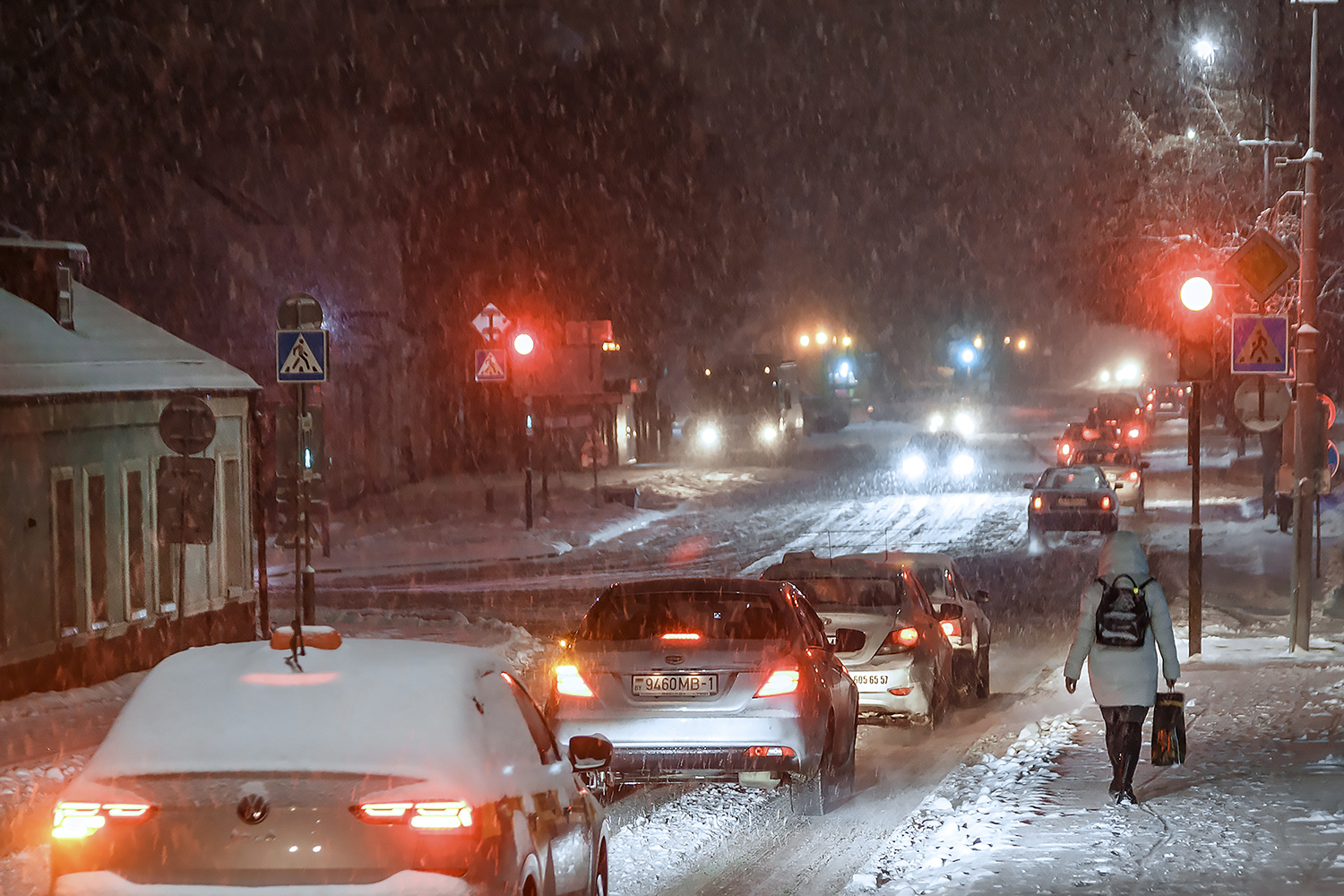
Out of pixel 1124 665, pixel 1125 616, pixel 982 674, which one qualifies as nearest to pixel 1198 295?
pixel 982 674

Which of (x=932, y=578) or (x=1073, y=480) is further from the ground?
(x=932, y=578)

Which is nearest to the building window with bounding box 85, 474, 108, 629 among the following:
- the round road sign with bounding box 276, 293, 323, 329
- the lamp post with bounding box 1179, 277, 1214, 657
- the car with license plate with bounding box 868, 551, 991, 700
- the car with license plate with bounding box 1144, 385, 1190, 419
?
the round road sign with bounding box 276, 293, 323, 329

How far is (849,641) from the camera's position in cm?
Answer: 1159

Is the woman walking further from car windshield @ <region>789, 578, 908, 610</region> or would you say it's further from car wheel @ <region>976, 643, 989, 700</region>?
car wheel @ <region>976, 643, 989, 700</region>

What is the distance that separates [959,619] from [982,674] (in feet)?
3.11

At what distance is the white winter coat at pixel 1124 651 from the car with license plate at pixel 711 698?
1.55 metres

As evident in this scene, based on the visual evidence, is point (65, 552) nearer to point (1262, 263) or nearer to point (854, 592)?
point (854, 592)

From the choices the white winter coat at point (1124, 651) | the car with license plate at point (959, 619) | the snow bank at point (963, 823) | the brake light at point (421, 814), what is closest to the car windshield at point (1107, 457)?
the car with license plate at point (959, 619)

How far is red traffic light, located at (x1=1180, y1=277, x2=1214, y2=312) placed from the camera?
1431 cm

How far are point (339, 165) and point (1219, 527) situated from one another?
914 inches

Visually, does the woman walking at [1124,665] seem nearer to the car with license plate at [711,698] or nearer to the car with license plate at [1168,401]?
the car with license plate at [711,698]

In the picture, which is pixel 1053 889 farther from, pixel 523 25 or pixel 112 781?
pixel 523 25

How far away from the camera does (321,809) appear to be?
466cm

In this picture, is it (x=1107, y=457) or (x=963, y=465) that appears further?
(x=963, y=465)
